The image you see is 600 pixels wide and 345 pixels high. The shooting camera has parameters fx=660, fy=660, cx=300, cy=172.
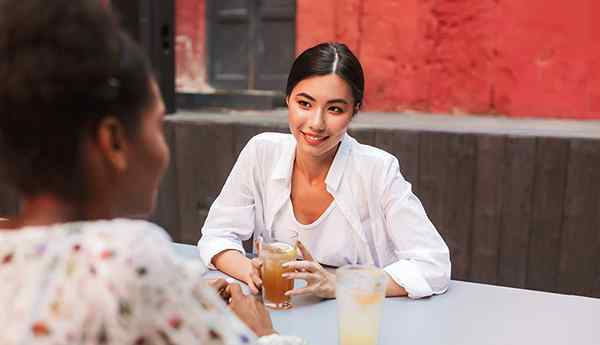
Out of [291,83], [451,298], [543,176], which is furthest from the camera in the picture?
[543,176]

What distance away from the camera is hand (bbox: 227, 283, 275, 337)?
1.31 meters

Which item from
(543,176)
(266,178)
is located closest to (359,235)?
(266,178)

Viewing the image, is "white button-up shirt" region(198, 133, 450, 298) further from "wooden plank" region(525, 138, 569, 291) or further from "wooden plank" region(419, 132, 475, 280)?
"wooden plank" region(525, 138, 569, 291)

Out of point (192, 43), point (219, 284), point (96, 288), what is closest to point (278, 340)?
point (219, 284)

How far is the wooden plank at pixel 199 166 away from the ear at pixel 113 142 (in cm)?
288

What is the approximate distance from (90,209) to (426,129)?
106 inches

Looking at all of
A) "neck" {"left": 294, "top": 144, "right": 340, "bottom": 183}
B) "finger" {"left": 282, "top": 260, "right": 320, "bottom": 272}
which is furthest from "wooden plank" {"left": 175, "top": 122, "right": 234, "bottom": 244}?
"finger" {"left": 282, "top": 260, "right": 320, "bottom": 272}

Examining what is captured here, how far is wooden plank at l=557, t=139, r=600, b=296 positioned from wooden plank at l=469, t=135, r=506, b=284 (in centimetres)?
31

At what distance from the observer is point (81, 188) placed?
749 mm

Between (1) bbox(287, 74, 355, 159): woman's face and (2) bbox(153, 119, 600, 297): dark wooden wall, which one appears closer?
(1) bbox(287, 74, 355, 159): woman's face

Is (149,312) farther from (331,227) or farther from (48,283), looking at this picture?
(331,227)

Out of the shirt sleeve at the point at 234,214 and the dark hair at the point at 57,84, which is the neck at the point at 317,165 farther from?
the dark hair at the point at 57,84

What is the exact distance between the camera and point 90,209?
0.77m

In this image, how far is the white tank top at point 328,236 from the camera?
6.65 feet
